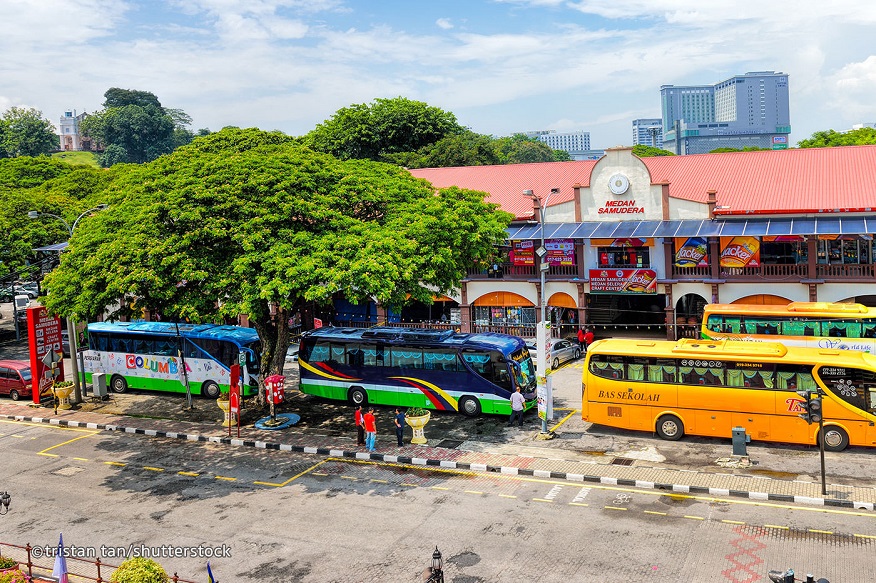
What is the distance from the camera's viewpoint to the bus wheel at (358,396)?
96.7ft

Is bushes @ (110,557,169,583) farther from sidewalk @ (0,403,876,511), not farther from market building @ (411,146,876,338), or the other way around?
market building @ (411,146,876,338)

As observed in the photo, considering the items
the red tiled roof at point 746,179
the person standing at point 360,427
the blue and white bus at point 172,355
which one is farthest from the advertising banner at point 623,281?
the person standing at point 360,427

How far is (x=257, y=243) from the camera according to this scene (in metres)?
25.3

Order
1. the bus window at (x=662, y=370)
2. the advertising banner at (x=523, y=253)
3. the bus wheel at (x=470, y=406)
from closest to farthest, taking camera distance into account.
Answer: the bus window at (x=662, y=370)
the bus wheel at (x=470, y=406)
the advertising banner at (x=523, y=253)

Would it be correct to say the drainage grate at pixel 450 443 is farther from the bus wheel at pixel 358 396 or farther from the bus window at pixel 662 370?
the bus window at pixel 662 370

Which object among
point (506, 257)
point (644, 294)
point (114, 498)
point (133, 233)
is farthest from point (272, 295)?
point (644, 294)

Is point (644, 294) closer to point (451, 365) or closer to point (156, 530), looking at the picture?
point (451, 365)

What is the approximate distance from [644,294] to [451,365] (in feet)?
58.5

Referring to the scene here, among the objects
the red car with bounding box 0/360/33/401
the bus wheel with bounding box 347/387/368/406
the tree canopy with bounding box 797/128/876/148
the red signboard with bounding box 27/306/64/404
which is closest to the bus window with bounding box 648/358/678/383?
the bus wheel with bounding box 347/387/368/406

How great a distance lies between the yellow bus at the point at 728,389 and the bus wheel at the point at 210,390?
52.1 feet

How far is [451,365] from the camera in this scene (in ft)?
90.2

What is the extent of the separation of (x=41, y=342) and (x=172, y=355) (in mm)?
5167

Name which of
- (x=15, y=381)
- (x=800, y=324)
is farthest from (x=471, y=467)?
(x=15, y=381)

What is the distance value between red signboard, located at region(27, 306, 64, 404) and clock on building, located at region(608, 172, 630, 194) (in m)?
27.0
